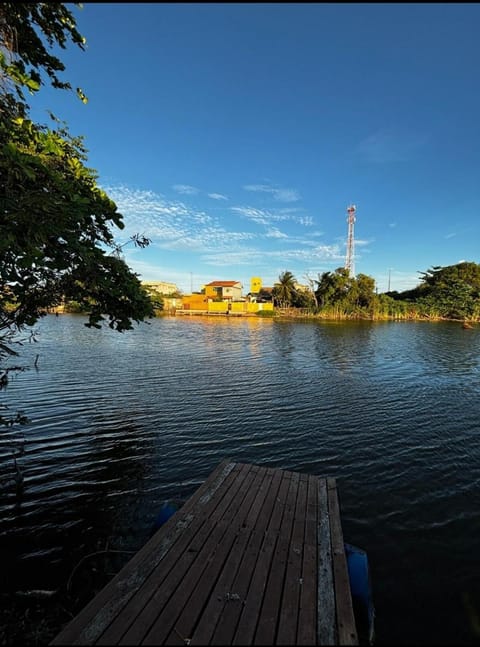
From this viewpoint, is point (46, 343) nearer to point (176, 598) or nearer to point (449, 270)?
point (176, 598)

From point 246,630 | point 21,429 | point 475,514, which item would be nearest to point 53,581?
point 246,630

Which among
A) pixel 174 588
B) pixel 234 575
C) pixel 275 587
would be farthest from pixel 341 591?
pixel 174 588

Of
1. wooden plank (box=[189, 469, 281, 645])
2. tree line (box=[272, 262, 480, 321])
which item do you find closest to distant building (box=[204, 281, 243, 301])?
tree line (box=[272, 262, 480, 321])

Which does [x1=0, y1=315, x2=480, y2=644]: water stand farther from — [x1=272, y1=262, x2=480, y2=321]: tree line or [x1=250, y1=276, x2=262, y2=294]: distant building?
[x1=250, y1=276, x2=262, y2=294]: distant building

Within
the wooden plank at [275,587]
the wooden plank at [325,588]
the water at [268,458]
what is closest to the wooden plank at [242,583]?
the wooden plank at [275,587]

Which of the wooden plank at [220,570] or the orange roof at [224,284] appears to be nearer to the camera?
the wooden plank at [220,570]

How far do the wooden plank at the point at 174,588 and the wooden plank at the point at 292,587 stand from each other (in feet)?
3.19

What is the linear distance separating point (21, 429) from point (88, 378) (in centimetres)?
697

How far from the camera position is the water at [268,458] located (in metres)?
4.88

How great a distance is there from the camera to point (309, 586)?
3.34m

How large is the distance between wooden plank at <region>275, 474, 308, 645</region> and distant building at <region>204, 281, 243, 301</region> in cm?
9005

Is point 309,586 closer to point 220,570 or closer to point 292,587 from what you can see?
point 292,587

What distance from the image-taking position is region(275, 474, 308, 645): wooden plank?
9.21 ft

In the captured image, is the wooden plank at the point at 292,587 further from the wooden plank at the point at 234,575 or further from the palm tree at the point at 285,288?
the palm tree at the point at 285,288
